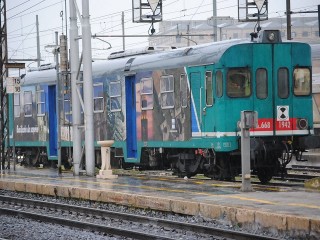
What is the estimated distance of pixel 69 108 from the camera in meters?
28.7

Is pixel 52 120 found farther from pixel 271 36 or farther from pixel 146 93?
pixel 271 36

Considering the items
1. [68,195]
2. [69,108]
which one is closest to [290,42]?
[68,195]

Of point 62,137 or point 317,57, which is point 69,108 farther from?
point 317,57

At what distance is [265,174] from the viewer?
21.5 m

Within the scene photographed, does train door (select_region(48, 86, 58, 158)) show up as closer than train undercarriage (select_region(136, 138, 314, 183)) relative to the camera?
No

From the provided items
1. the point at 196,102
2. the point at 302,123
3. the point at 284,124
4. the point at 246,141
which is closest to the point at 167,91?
the point at 196,102

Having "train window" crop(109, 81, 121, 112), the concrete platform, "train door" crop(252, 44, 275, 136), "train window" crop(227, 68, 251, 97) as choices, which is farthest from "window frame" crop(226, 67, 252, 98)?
"train window" crop(109, 81, 121, 112)

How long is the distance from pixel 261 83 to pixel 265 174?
7.72 feet

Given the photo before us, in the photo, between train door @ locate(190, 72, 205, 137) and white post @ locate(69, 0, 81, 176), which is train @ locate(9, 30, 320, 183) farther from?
white post @ locate(69, 0, 81, 176)

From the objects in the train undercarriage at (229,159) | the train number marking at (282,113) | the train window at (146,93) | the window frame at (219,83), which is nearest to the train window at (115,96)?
the train window at (146,93)

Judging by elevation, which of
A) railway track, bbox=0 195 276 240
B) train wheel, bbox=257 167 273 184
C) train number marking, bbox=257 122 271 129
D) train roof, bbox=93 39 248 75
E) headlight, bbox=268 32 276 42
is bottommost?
railway track, bbox=0 195 276 240

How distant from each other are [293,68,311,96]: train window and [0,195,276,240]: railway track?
673 centimetres

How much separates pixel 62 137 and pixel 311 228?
14.7 m

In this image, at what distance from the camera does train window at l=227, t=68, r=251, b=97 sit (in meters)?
20.3
